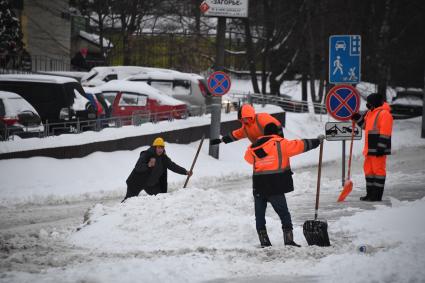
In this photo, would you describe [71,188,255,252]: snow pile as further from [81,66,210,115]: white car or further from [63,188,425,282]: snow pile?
[81,66,210,115]: white car

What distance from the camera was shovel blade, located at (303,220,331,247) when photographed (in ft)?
32.2

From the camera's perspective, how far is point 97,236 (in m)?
10.7

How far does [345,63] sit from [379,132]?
2.79 meters

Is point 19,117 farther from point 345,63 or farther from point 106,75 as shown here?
point 106,75

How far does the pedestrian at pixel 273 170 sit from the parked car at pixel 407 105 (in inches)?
1330

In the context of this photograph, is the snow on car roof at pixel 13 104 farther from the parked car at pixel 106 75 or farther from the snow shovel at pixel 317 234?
the parked car at pixel 106 75

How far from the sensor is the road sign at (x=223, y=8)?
21.0 metres

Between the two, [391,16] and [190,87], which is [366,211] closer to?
[190,87]

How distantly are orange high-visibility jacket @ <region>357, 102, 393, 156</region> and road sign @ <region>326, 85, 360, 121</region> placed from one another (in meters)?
1.22

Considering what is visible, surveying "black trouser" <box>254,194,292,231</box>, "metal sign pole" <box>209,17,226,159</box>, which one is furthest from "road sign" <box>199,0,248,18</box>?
"black trouser" <box>254,194,292,231</box>

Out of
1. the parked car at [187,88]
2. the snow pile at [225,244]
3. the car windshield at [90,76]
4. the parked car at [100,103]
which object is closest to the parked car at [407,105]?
the car windshield at [90,76]

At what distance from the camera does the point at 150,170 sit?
13102mm

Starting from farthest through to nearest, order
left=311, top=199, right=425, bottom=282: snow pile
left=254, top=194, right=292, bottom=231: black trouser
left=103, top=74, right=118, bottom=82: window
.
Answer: left=103, top=74, right=118, bottom=82: window < left=254, top=194, right=292, bottom=231: black trouser < left=311, top=199, right=425, bottom=282: snow pile

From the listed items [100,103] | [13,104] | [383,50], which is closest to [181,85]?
[100,103]
